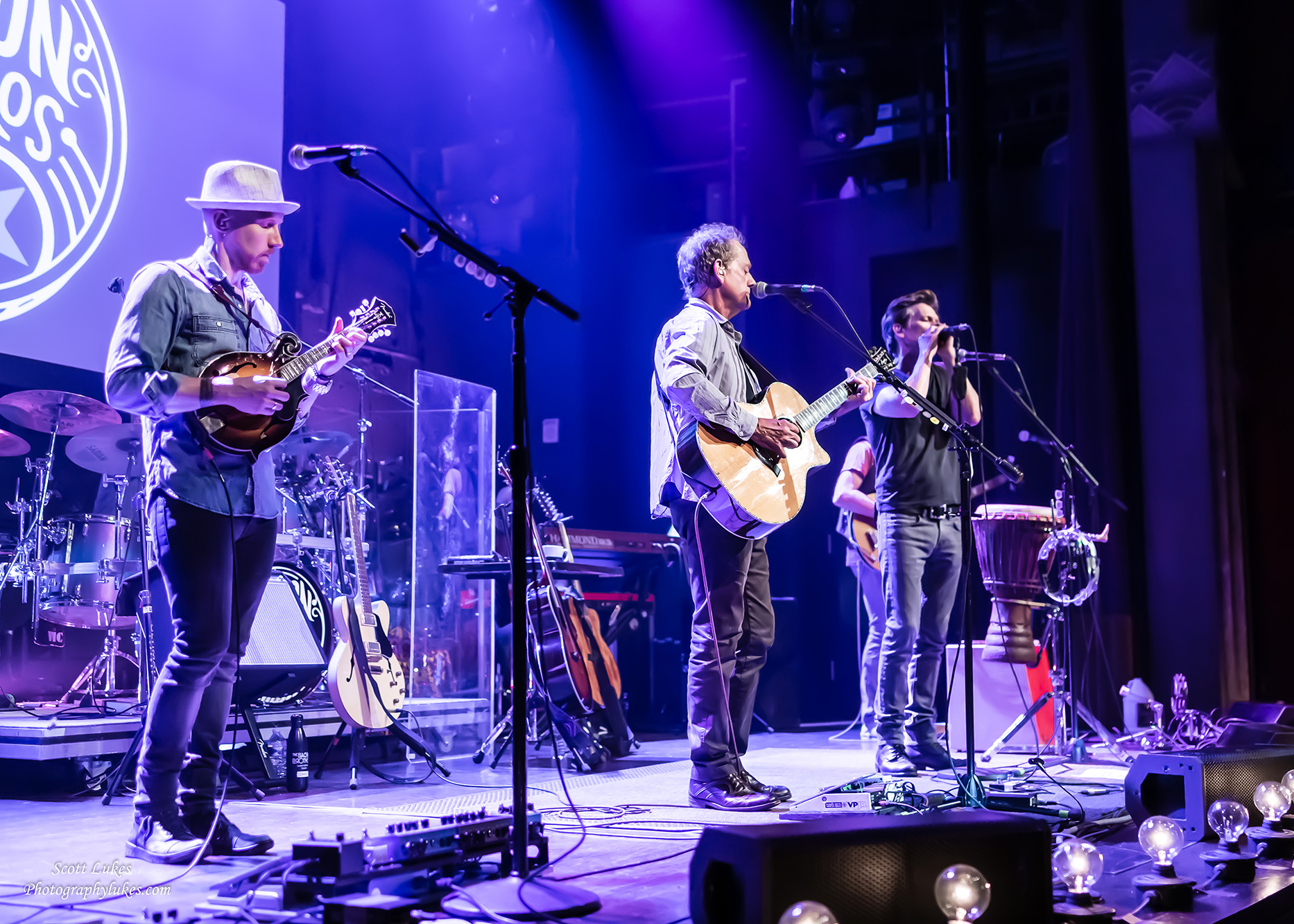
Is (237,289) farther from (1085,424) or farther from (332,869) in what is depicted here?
(1085,424)

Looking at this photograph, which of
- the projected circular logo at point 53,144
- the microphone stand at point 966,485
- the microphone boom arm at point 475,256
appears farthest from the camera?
the projected circular logo at point 53,144

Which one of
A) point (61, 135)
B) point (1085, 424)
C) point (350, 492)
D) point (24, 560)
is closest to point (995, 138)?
point (1085, 424)

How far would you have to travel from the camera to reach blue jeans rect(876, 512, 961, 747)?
187 inches

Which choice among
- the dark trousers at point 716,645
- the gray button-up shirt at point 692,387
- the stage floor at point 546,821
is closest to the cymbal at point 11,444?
the stage floor at point 546,821

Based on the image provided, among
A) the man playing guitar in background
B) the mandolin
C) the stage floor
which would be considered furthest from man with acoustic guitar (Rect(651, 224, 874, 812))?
the man playing guitar in background

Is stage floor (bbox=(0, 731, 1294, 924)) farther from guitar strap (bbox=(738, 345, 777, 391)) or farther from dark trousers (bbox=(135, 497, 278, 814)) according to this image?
guitar strap (bbox=(738, 345, 777, 391))

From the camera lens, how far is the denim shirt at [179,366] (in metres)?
3.01

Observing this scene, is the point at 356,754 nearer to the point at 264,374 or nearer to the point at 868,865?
the point at 264,374

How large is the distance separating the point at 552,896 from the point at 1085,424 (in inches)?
224

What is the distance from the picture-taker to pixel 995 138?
26.9 feet

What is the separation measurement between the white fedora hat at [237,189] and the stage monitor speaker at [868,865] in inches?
86.0

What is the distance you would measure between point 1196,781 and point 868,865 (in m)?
1.57

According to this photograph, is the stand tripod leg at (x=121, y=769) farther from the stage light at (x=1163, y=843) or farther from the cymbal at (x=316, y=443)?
the stage light at (x=1163, y=843)

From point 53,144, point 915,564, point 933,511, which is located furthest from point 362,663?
point 53,144
